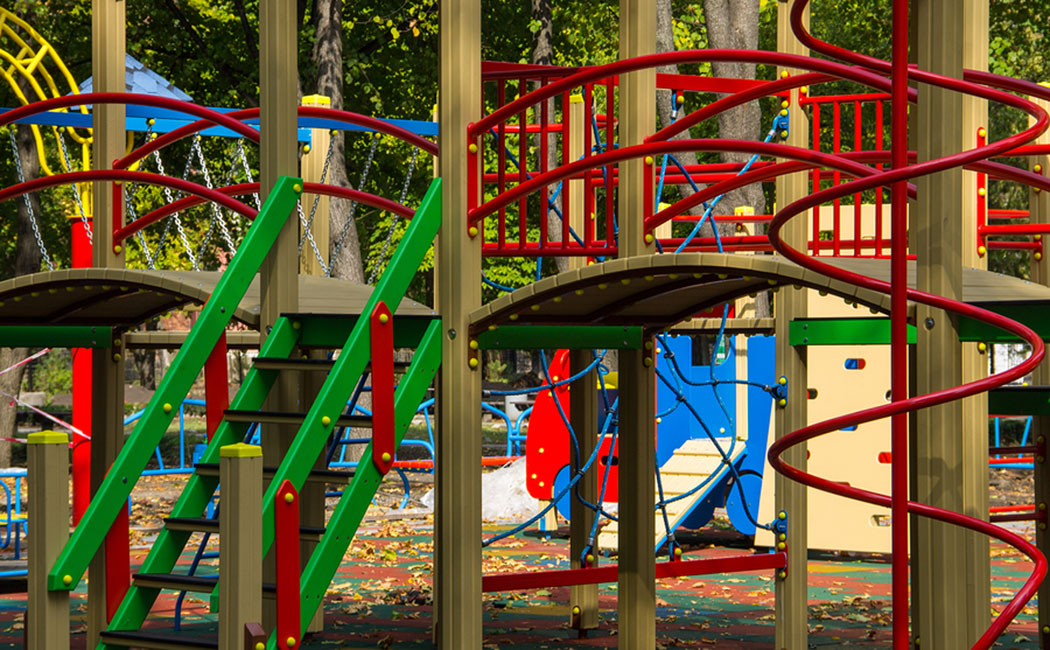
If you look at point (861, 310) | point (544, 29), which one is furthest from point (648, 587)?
point (544, 29)

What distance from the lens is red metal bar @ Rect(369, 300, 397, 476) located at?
618 centimetres

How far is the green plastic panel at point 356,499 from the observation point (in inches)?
233

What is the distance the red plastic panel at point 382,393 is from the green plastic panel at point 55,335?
3231mm

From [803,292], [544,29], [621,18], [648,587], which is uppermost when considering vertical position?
[544,29]

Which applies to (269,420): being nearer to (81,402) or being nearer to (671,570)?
(671,570)

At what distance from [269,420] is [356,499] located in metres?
0.64

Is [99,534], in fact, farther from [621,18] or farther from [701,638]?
[701,638]

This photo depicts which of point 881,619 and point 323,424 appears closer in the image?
point 323,424

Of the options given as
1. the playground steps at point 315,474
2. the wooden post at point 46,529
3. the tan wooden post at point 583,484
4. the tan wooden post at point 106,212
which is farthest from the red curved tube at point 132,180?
the tan wooden post at point 583,484

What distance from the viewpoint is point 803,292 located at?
834 cm

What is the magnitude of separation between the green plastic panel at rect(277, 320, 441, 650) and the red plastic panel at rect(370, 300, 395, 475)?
51mm

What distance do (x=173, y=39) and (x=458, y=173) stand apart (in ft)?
57.7

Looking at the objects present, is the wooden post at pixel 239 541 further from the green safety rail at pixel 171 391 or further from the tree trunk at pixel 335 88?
the tree trunk at pixel 335 88

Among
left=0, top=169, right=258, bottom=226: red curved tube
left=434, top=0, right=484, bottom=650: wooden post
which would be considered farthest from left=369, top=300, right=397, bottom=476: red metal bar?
left=0, top=169, right=258, bottom=226: red curved tube
